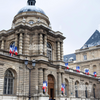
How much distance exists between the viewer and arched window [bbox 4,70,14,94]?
25.9 metres

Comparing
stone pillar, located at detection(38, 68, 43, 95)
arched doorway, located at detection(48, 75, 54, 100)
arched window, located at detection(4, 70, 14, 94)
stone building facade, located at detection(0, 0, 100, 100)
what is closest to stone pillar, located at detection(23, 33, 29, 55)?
stone building facade, located at detection(0, 0, 100, 100)

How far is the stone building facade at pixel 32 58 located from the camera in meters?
26.4

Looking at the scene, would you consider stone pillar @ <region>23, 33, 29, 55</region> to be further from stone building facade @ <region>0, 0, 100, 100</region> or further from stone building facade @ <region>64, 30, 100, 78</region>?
stone building facade @ <region>64, 30, 100, 78</region>

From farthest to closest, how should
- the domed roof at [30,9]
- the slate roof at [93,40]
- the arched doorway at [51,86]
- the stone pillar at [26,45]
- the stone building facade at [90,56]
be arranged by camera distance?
the slate roof at [93,40], the stone building facade at [90,56], the domed roof at [30,9], the arched doorway at [51,86], the stone pillar at [26,45]

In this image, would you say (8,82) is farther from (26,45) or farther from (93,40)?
(93,40)

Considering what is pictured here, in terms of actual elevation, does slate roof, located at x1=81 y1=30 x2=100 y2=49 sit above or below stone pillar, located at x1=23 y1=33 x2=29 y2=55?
above

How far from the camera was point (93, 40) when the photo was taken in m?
58.2

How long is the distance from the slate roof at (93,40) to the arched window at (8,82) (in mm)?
35382

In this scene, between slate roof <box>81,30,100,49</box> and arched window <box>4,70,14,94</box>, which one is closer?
arched window <box>4,70,14,94</box>

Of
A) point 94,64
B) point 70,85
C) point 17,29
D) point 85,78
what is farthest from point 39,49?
point 94,64

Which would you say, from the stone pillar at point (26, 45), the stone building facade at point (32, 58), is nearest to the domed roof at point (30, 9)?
the stone building facade at point (32, 58)

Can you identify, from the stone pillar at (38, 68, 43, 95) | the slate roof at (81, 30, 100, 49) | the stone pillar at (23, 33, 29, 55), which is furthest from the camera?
the slate roof at (81, 30, 100, 49)

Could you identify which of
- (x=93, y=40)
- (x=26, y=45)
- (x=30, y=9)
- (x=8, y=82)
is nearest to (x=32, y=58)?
(x=26, y=45)

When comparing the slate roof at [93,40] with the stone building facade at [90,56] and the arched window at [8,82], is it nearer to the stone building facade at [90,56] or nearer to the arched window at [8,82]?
the stone building facade at [90,56]
